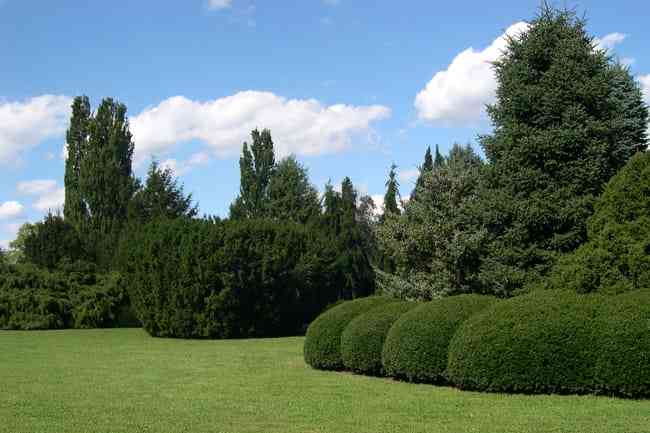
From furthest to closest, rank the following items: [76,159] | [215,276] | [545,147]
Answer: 1. [76,159]
2. [215,276]
3. [545,147]

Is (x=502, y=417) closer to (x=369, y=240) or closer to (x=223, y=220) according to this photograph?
(x=223, y=220)

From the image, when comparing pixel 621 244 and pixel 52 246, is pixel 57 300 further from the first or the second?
pixel 621 244

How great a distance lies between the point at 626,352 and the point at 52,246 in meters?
33.4

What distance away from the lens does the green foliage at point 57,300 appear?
115ft

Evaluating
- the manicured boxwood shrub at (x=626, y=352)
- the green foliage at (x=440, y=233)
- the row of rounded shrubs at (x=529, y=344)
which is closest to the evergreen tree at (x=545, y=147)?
the green foliage at (x=440, y=233)

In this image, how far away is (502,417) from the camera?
10188 mm

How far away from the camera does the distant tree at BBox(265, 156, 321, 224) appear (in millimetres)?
48875

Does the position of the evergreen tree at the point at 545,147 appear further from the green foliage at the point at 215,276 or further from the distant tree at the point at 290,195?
the distant tree at the point at 290,195

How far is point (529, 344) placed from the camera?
39.7 ft

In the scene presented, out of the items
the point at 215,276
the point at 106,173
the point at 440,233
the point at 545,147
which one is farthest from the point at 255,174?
the point at 545,147

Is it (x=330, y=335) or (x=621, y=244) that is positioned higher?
(x=621, y=244)

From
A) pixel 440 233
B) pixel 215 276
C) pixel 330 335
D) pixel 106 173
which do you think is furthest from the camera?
pixel 106 173

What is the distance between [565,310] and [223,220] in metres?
19.4

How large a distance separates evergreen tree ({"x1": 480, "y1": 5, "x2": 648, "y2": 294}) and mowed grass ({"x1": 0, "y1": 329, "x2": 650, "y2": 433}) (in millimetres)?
6839
